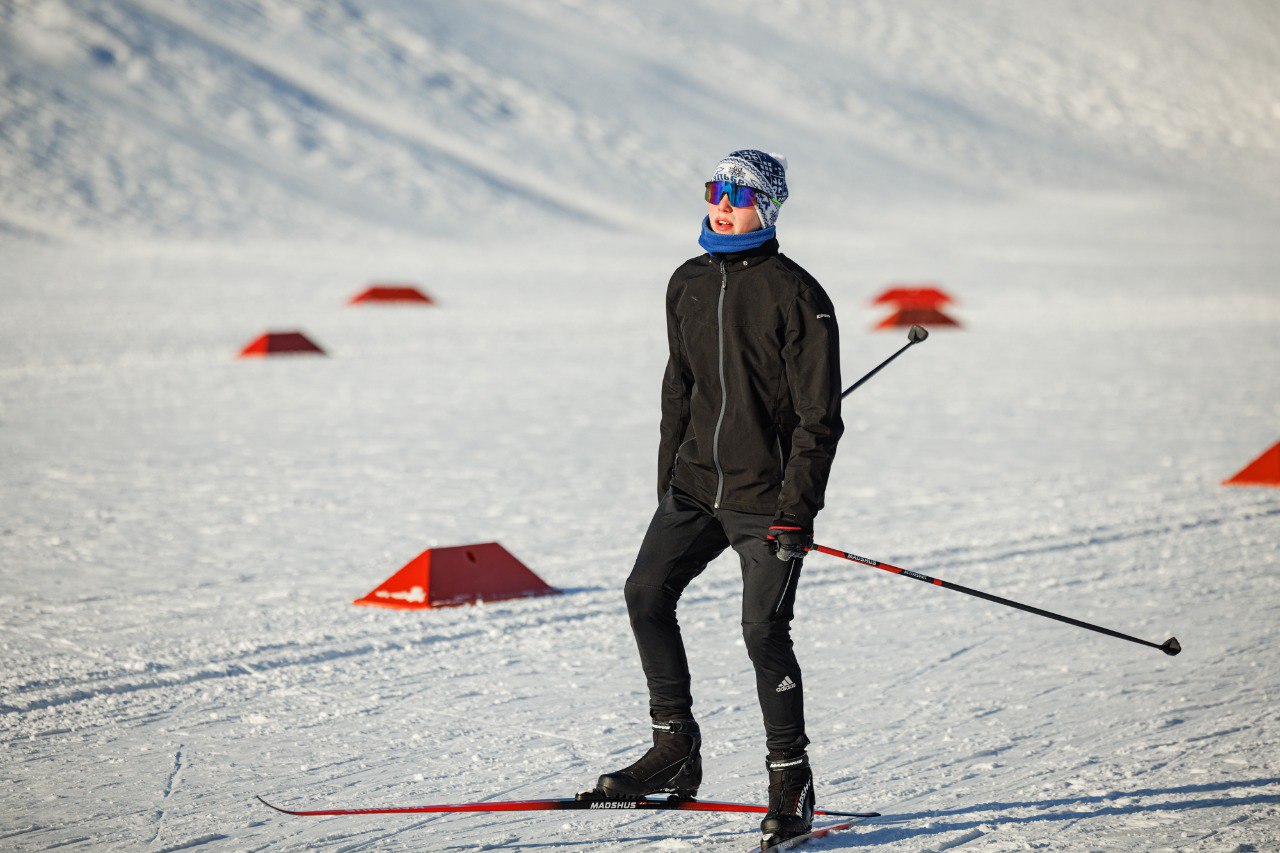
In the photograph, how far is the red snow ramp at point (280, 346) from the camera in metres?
12.8

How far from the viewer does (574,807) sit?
Answer: 3225 millimetres

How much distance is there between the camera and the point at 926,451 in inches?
333

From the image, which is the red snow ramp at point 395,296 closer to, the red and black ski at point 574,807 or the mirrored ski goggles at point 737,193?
the red and black ski at point 574,807

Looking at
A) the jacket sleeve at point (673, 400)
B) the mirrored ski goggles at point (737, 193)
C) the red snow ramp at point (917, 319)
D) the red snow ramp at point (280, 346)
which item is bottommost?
the jacket sleeve at point (673, 400)

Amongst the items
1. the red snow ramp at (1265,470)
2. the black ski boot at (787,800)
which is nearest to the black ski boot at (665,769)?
the black ski boot at (787,800)

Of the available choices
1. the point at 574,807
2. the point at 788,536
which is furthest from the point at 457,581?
the point at 788,536

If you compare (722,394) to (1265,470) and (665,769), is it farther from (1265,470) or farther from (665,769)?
(1265,470)

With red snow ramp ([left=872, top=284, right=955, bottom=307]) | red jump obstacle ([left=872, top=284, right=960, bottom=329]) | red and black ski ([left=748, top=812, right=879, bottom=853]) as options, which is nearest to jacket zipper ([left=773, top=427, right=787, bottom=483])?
red and black ski ([left=748, top=812, right=879, bottom=853])

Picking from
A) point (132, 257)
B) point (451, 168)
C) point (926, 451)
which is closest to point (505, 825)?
point (926, 451)

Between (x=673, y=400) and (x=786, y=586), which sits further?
(x=673, y=400)

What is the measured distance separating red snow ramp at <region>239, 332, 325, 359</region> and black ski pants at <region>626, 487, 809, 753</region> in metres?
9.98

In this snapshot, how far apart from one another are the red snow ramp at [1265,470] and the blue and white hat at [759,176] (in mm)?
4825

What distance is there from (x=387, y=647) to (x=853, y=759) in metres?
1.63

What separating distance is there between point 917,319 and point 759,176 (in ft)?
41.8
